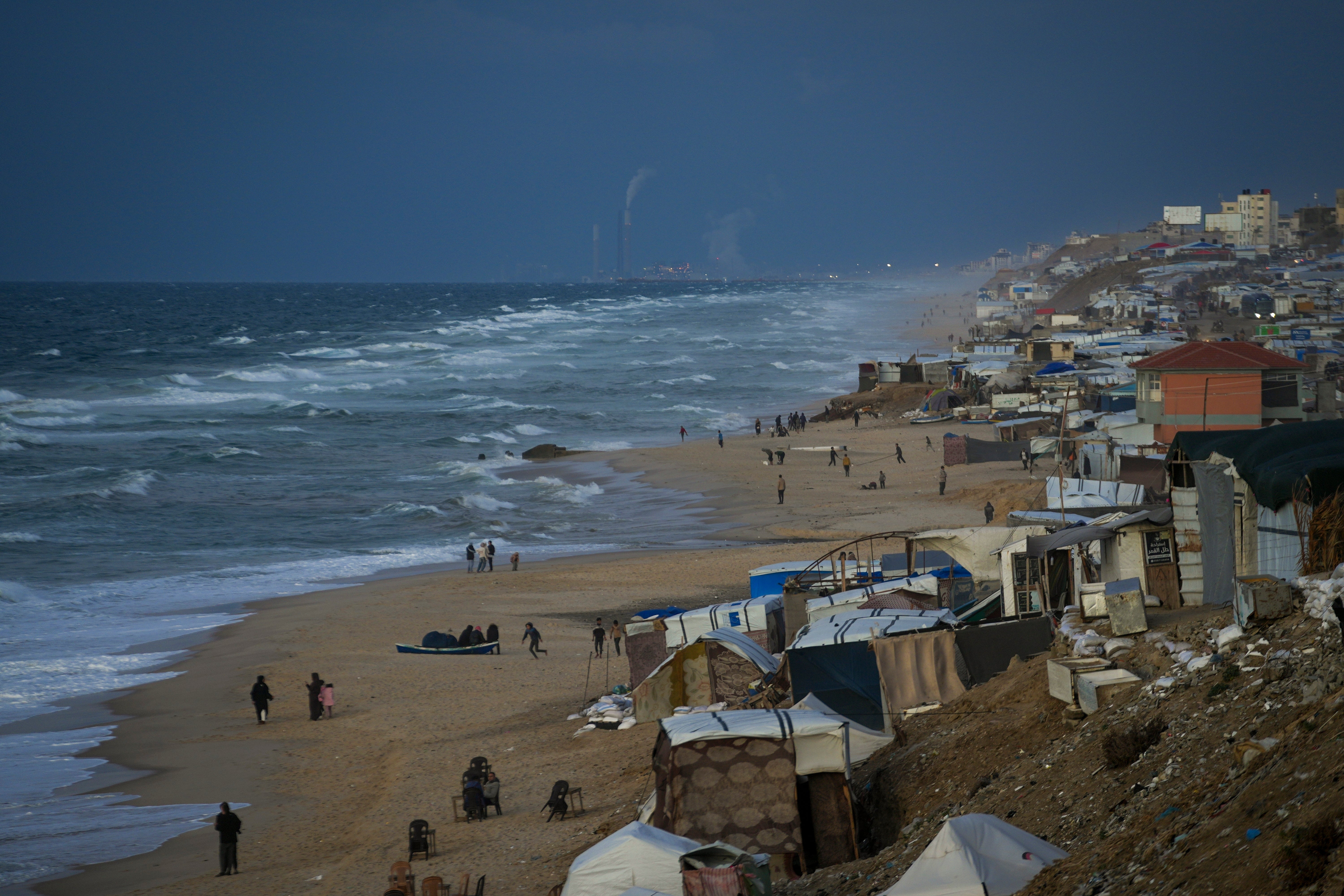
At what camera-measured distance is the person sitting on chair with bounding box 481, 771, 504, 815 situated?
14.4 meters

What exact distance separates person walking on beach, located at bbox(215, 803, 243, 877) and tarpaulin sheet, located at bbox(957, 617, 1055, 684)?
8631 millimetres

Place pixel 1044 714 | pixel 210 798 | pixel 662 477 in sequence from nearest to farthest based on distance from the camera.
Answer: pixel 1044 714
pixel 210 798
pixel 662 477

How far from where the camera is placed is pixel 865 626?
47.5ft

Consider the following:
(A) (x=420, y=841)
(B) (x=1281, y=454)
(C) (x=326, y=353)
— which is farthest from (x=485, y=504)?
(C) (x=326, y=353)

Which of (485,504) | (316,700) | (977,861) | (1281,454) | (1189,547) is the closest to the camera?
(977,861)

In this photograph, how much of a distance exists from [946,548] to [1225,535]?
597 cm

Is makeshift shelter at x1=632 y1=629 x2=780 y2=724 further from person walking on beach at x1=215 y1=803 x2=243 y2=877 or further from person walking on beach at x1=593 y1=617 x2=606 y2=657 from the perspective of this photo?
person walking on beach at x1=215 y1=803 x2=243 y2=877

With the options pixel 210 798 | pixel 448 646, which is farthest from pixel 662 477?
pixel 210 798

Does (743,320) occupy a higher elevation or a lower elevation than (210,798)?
higher

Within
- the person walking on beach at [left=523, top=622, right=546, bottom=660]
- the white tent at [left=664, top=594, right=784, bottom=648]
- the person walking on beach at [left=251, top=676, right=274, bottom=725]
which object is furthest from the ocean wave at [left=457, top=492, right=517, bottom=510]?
the white tent at [left=664, top=594, right=784, bottom=648]

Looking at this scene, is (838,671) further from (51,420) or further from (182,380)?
(182,380)

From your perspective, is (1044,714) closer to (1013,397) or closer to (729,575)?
(729,575)

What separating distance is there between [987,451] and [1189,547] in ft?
86.6

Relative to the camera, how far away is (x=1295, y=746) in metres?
7.24
